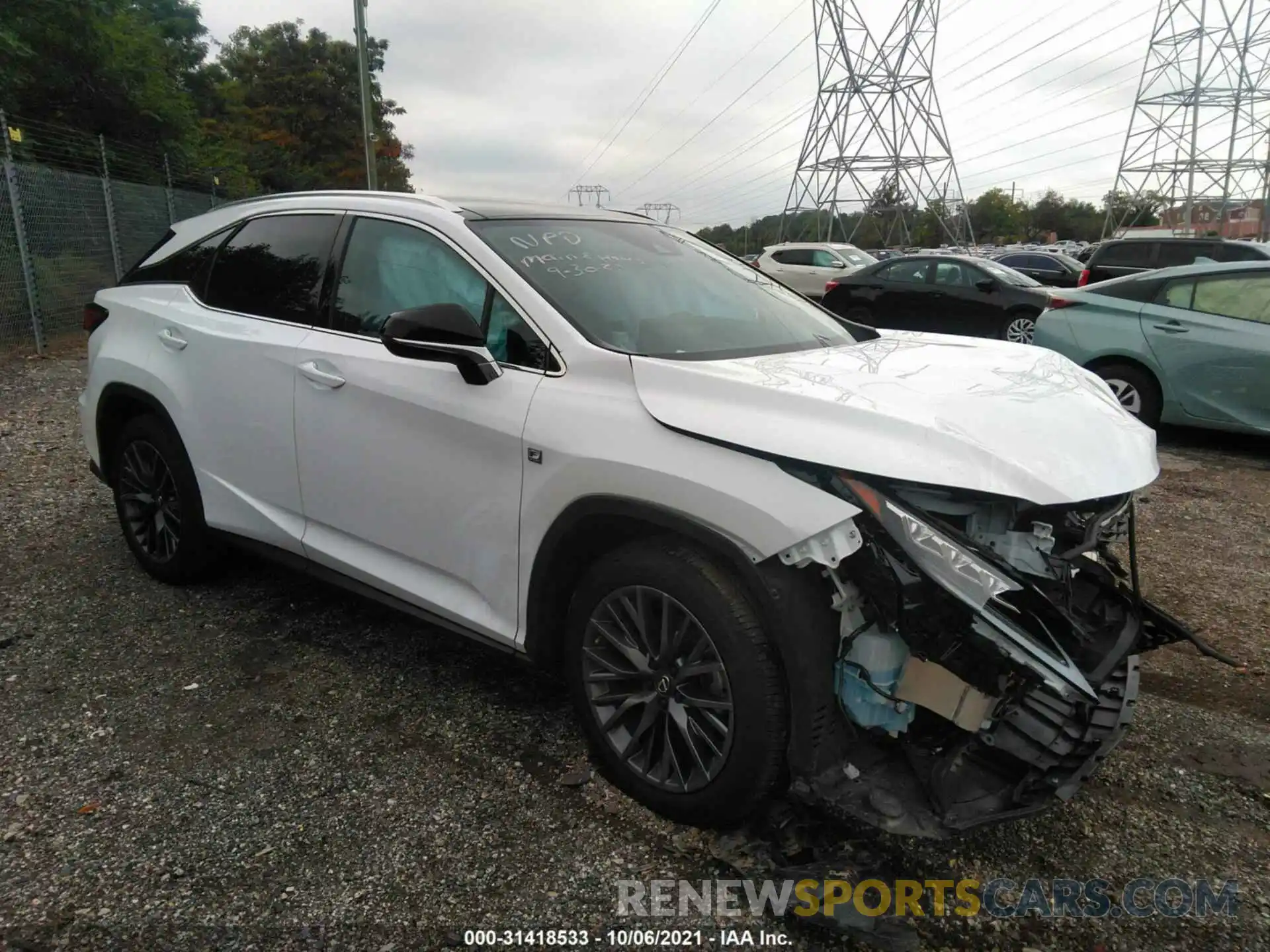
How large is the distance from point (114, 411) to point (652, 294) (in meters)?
2.81

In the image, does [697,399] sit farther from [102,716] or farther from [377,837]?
[102,716]

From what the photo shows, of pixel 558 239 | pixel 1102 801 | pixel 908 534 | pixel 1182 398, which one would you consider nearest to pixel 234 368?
pixel 558 239

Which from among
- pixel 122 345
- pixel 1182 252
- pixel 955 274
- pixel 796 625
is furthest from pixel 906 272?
pixel 796 625

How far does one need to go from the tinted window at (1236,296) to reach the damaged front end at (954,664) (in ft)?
18.6

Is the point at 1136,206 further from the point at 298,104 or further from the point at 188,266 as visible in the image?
the point at 188,266

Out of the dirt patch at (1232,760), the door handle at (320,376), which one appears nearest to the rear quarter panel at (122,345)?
the door handle at (320,376)

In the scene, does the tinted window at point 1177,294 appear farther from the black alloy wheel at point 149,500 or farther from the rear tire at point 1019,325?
the black alloy wheel at point 149,500

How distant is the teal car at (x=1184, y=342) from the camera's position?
6438 millimetres

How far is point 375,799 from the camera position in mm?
2652

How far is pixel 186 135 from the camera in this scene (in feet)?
65.3

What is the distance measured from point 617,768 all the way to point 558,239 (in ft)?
5.91

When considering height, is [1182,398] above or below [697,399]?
below

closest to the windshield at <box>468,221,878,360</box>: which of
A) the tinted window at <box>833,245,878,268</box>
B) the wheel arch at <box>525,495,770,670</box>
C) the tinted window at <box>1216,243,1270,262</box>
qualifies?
Result: the wheel arch at <box>525,495,770,670</box>

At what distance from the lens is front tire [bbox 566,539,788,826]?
2180 mm
